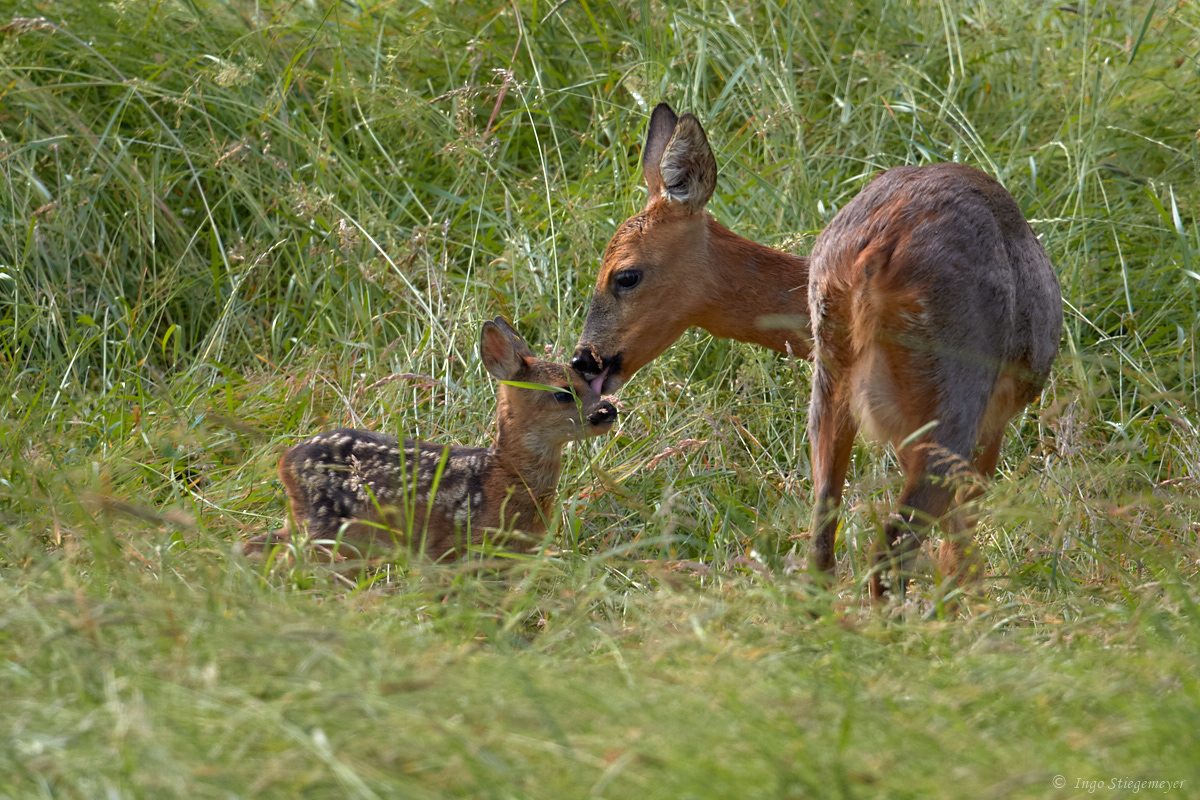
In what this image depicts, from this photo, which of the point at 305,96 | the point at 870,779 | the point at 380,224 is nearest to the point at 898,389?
the point at 870,779

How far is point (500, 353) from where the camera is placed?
4.31 metres

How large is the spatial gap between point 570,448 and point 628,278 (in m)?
0.67

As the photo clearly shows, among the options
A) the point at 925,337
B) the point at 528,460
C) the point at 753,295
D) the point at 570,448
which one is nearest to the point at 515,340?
the point at 528,460

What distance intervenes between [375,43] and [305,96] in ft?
1.53

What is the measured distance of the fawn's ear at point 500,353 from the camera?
424cm

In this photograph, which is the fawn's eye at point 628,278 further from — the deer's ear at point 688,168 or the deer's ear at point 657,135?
the deer's ear at point 657,135

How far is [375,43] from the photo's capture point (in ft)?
20.7

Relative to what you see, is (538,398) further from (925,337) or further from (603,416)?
(925,337)

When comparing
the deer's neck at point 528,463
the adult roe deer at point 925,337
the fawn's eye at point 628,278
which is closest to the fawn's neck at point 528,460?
the deer's neck at point 528,463

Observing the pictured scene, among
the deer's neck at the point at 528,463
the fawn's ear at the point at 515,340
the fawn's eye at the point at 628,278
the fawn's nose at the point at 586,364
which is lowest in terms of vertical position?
the deer's neck at the point at 528,463

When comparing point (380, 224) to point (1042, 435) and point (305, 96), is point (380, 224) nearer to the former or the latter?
point (305, 96)

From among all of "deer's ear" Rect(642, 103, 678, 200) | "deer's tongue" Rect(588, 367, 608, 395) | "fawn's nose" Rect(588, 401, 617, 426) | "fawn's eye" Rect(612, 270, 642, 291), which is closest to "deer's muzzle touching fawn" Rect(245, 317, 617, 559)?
"fawn's nose" Rect(588, 401, 617, 426)

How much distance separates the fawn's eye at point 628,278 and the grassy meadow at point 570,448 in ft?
1.44

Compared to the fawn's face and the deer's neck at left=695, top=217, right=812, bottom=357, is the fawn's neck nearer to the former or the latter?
the fawn's face
